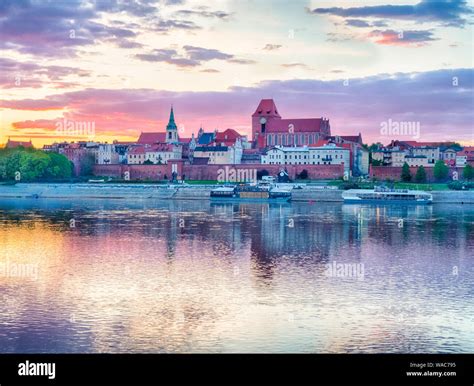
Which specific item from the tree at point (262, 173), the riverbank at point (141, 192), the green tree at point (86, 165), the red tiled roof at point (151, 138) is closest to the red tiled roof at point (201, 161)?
the tree at point (262, 173)

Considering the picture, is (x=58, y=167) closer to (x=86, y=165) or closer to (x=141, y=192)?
(x=86, y=165)

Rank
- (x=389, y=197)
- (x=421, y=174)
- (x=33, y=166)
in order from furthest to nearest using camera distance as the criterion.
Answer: (x=33, y=166) → (x=421, y=174) → (x=389, y=197)

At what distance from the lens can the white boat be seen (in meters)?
24.4

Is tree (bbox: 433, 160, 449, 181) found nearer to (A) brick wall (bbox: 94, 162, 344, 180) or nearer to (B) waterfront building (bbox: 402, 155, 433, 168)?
(B) waterfront building (bbox: 402, 155, 433, 168)

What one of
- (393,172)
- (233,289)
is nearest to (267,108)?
(393,172)

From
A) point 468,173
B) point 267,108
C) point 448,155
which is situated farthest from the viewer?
point 267,108

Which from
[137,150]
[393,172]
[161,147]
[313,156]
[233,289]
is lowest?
[233,289]

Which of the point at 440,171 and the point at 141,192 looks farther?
the point at 440,171

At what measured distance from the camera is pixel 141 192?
28.0 m

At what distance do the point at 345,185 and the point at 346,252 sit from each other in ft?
56.1

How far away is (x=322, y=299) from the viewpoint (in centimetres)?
756

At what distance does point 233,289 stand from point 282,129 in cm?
3313

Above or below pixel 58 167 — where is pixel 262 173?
below
